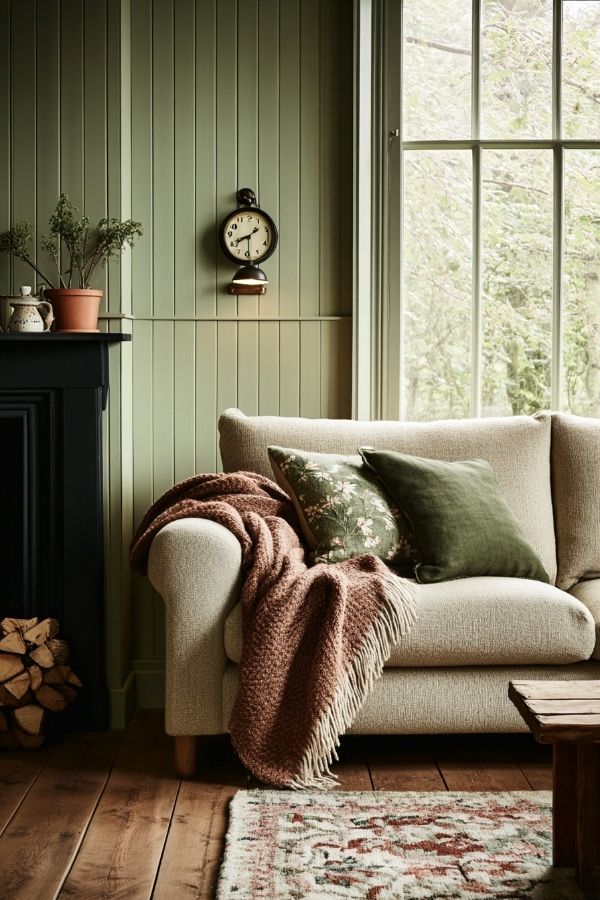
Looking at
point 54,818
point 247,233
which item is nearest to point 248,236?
point 247,233

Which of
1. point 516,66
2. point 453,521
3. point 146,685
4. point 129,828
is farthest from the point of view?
point 516,66

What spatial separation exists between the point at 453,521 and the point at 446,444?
17.8 inches

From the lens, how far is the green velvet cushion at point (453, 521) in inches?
113

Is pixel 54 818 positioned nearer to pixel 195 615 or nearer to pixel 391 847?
pixel 195 615

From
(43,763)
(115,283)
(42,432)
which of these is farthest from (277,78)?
(43,763)

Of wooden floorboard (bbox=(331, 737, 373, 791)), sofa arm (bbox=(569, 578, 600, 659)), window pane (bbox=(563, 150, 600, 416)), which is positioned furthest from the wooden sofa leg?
window pane (bbox=(563, 150, 600, 416))

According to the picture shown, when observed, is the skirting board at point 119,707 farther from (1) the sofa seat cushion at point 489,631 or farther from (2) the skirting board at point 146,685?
(1) the sofa seat cushion at point 489,631

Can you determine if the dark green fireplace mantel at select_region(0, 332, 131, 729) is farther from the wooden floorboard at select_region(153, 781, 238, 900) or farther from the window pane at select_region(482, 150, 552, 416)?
the window pane at select_region(482, 150, 552, 416)

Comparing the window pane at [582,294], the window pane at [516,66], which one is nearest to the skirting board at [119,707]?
the window pane at [582,294]

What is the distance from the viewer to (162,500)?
310 cm

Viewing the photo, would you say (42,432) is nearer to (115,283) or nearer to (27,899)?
(115,283)

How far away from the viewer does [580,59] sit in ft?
12.2

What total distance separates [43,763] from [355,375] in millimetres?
1675

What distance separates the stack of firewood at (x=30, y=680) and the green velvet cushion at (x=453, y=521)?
3.70ft
